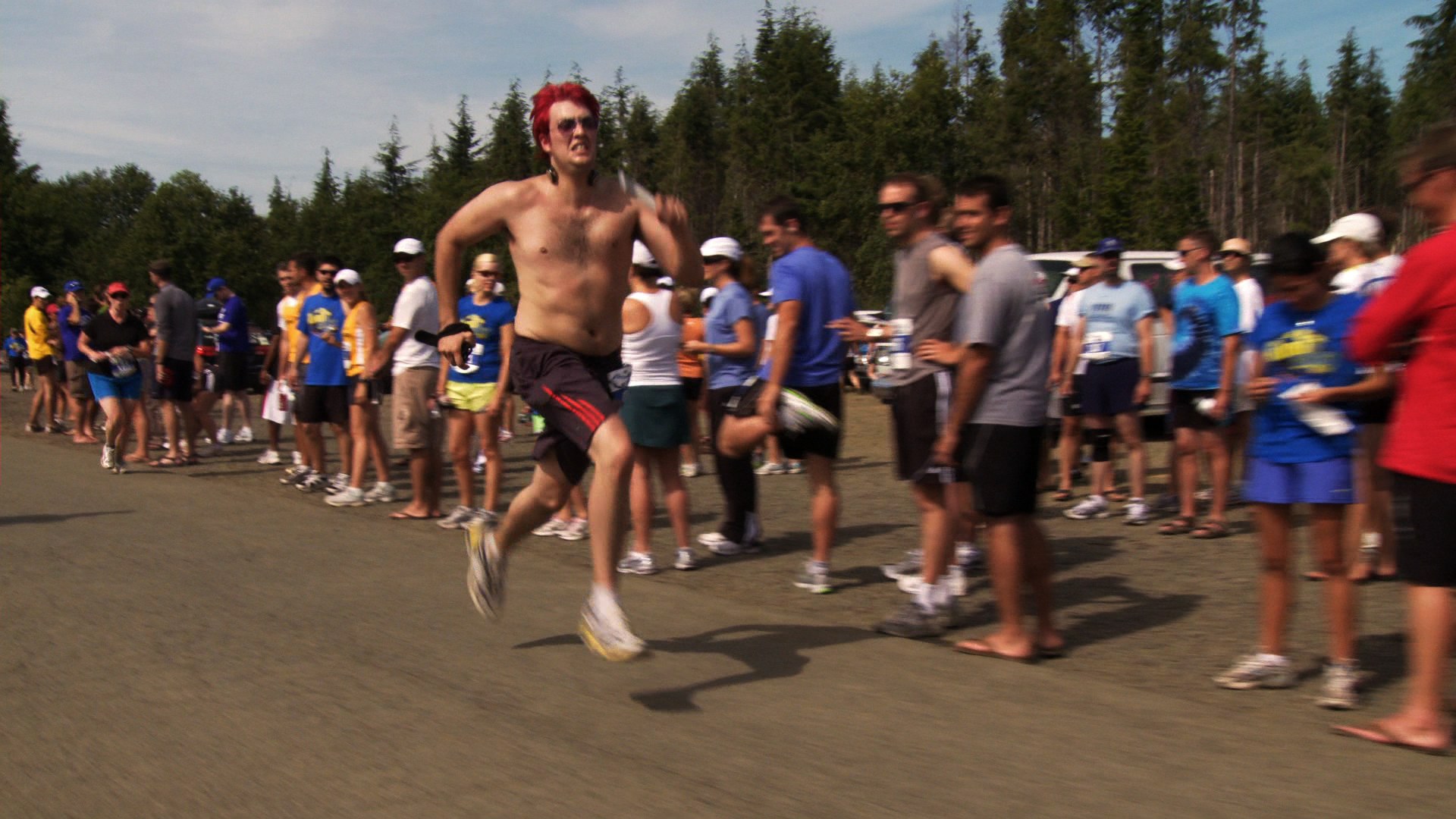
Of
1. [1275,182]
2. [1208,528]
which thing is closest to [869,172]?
[1275,182]

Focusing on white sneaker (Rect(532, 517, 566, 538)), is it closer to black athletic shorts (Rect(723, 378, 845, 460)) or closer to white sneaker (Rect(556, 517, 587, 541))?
white sneaker (Rect(556, 517, 587, 541))

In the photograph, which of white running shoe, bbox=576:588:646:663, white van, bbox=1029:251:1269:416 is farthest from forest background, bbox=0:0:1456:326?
white running shoe, bbox=576:588:646:663

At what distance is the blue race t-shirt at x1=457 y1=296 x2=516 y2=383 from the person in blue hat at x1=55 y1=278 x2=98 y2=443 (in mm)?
8316

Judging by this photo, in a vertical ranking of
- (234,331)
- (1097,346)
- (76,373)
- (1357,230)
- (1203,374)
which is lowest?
(1203,374)

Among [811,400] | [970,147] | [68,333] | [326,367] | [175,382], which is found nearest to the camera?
[811,400]

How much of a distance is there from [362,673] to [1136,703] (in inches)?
115

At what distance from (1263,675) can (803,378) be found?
9.75ft

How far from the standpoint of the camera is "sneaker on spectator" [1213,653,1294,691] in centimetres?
477

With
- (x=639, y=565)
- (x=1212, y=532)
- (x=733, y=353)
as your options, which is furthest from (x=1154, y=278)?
(x=639, y=565)

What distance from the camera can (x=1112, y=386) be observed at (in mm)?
9141

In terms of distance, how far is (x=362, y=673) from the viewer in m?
4.91

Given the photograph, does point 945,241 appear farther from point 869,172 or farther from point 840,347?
point 869,172

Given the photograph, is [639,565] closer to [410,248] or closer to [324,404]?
[410,248]

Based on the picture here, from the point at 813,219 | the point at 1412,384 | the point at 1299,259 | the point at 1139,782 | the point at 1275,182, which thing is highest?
the point at 1275,182
